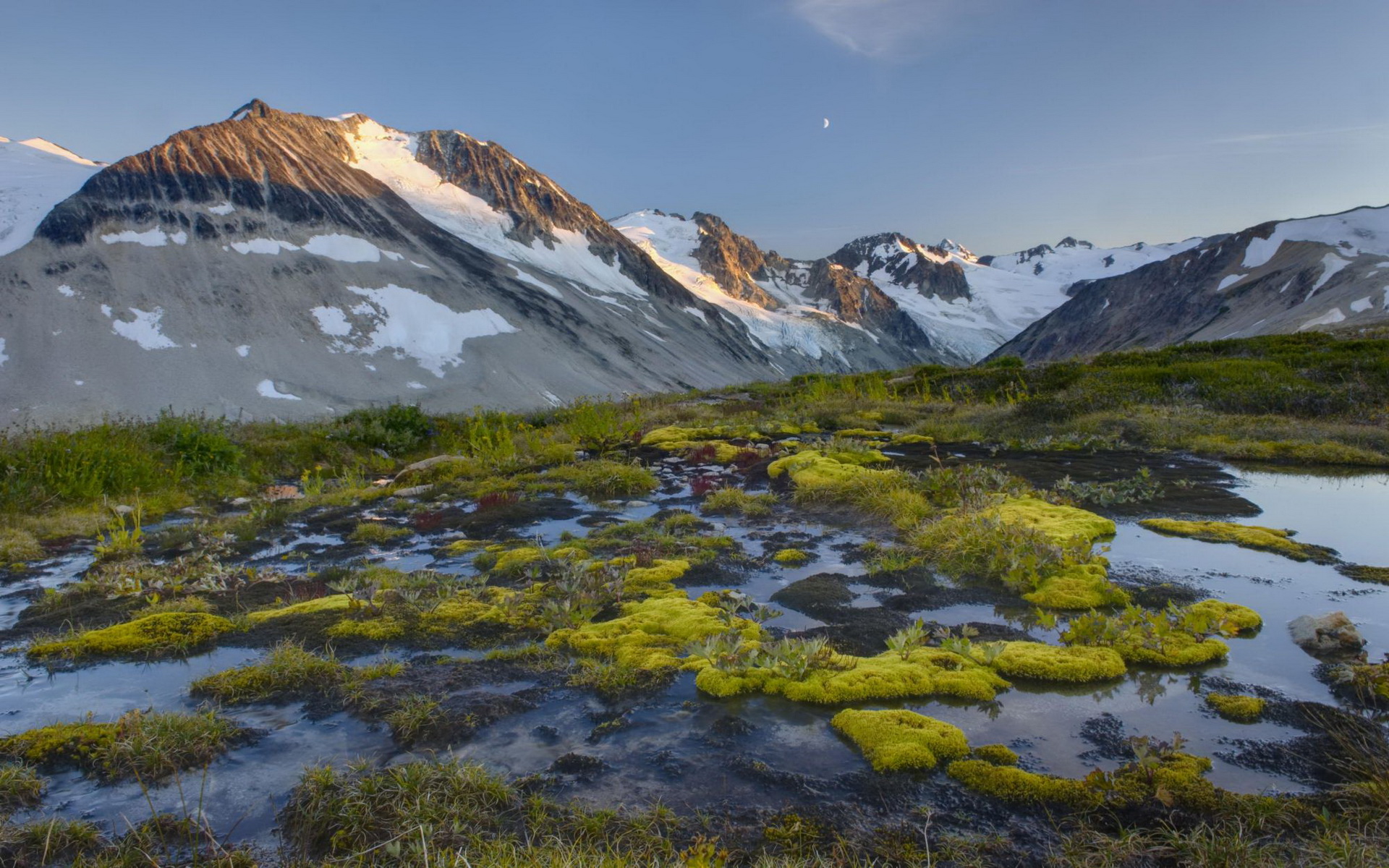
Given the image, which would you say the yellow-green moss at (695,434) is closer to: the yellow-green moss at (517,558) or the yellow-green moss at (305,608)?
the yellow-green moss at (517,558)

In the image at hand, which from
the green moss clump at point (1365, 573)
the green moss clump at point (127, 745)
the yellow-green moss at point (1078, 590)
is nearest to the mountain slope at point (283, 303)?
the green moss clump at point (127, 745)

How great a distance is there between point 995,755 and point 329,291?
91.3 metres

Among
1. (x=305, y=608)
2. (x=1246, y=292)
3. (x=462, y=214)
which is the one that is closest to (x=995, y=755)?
(x=305, y=608)

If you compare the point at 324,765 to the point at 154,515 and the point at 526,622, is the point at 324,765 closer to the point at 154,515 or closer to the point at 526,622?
the point at 526,622

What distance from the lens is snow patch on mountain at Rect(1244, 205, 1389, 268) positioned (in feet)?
346

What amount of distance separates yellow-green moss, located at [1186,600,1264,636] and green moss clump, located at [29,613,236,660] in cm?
829

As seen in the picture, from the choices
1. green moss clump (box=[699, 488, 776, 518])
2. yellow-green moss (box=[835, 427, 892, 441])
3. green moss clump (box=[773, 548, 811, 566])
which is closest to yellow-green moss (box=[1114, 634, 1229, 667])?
green moss clump (box=[773, 548, 811, 566])

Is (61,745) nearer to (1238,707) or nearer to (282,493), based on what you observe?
(1238,707)

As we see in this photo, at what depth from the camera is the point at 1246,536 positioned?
8656 mm

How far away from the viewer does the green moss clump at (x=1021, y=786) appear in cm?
388

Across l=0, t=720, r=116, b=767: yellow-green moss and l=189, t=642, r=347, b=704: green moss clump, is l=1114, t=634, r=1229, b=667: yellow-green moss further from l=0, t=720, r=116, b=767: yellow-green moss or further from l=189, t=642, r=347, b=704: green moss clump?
Result: l=0, t=720, r=116, b=767: yellow-green moss

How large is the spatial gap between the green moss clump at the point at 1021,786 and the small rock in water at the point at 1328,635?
3091 mm

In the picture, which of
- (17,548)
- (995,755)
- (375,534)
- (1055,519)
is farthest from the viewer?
(375,534)

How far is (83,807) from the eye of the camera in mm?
3977
